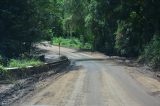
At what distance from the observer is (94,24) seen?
7162 cm

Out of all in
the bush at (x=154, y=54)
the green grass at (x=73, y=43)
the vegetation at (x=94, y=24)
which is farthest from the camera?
the green grass at (x=73, y=43)

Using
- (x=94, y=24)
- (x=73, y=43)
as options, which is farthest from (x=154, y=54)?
(x=73, y=43)

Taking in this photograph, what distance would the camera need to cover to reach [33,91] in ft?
Answer: 63.6

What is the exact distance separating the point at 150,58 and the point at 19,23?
1367 cm

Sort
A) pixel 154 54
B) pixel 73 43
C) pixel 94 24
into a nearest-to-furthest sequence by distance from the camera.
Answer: pixel 154 54 → pixel 94 24 → pixel 73 43

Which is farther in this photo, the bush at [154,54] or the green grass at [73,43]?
the green grass at [73,43]

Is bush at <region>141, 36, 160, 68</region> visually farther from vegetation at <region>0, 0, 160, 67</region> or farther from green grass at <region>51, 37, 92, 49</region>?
green grass at <region>51, 37, 92, 49</region>

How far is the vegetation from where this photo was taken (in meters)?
38.5

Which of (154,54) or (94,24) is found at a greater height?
(94,24)

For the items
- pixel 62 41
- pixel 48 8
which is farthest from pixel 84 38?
pixel 48 8

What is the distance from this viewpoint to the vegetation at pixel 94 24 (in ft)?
126

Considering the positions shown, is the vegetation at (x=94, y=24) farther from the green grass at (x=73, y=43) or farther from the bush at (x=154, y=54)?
the green grass at (x=73, y=43)

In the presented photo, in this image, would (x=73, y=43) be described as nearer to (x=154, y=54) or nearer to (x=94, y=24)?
(x=94, y=24)

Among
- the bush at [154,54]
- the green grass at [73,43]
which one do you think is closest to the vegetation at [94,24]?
the bush at [154,54]
